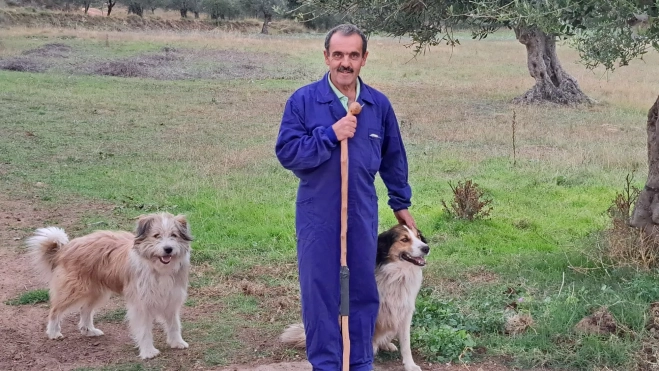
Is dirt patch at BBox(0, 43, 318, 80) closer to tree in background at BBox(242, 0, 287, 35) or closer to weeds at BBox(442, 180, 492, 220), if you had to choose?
weeds at BBox(442, 180, 492, 220)

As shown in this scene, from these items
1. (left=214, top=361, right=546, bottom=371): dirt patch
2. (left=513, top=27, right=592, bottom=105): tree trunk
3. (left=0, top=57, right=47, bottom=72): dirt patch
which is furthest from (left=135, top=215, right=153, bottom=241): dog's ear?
(left=0, top=57, right=47, bottom=72): dirt patch

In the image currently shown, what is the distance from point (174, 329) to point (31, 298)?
1.96m

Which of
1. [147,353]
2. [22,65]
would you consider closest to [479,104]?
[22,65]

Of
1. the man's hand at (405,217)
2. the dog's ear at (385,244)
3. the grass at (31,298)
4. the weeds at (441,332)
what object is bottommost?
the grass at (31,298)

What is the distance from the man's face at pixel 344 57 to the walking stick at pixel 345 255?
17 cm

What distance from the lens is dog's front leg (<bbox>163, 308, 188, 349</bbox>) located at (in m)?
6.04

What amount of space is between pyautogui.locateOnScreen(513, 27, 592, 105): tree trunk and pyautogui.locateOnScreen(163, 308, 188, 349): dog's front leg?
20239mm

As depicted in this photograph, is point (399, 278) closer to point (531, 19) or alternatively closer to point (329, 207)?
point (329, 207)

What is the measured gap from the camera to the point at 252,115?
1994 centimetres

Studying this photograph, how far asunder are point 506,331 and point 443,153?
8.60m

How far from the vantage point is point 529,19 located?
5547mm

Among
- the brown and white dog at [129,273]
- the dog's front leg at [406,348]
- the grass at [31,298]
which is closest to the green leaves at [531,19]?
the dog's front leg at [406,348]

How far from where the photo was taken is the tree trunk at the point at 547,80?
24469mm

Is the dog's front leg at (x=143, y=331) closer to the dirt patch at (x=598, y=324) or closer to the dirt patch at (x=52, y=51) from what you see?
the dirt patch at (x=598, y=324)
